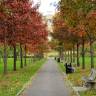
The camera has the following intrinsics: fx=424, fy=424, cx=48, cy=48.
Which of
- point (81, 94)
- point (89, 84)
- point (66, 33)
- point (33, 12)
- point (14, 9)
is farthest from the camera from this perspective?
point (66, 33)

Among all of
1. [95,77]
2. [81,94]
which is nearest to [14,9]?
[95,77]

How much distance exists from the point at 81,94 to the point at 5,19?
14.6 metres

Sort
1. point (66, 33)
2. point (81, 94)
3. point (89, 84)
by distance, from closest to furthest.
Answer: point (81, 94)
point (89, 84)
point (66, 33)

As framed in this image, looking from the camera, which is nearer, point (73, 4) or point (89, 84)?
point (73, 4)

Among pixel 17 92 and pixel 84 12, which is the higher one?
pixel 84 12

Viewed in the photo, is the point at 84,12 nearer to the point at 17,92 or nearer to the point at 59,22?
the point at 17,92

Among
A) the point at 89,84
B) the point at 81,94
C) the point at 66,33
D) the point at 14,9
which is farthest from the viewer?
the point at 66,33

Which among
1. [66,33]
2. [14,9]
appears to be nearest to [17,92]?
[14,9]

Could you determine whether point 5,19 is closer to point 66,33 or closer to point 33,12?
point 33,12

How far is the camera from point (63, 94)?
21.0m

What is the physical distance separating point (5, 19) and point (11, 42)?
730cm

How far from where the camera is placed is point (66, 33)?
169 ft

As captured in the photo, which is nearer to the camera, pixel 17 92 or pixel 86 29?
pixel 17 92

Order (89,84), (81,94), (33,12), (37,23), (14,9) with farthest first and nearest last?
(37,23), (33,12), (14,9), (89,84), (81,94)
